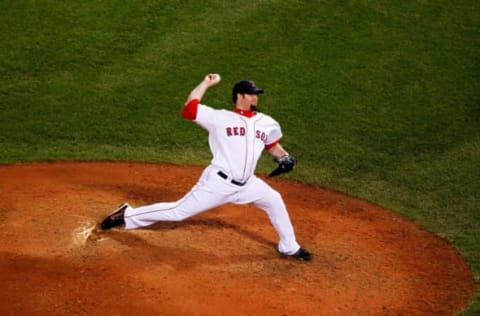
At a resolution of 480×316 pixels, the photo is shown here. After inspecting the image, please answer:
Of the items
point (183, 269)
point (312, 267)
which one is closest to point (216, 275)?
point (183, 269)

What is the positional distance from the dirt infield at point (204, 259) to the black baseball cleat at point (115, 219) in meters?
0.09

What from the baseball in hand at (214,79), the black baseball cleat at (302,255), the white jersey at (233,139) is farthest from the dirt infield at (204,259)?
the baseball in hand at (214,79)

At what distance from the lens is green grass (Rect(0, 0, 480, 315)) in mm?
11438

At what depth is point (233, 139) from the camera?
840 cm

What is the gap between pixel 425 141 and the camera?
12.2 meters

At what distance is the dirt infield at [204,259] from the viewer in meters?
7.73

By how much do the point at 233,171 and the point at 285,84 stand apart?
496cm

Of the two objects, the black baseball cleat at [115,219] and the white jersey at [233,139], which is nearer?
the white jersey at [233,139]

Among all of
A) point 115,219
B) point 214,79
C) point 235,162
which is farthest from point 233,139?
point 115,219

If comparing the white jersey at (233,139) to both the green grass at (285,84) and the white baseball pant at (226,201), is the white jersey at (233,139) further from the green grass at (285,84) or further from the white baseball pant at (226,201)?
the green grass at (285,84)

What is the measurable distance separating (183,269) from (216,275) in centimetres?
31

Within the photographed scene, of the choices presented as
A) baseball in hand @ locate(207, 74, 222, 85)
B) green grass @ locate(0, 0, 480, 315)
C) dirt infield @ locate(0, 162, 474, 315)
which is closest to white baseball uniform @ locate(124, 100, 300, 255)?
baseball in hand @ locate(207, 74, 222, 85)

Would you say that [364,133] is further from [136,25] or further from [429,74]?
[136,25]

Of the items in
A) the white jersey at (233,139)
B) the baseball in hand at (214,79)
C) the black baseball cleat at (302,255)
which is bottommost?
the black baseball cleat at (302,255)
